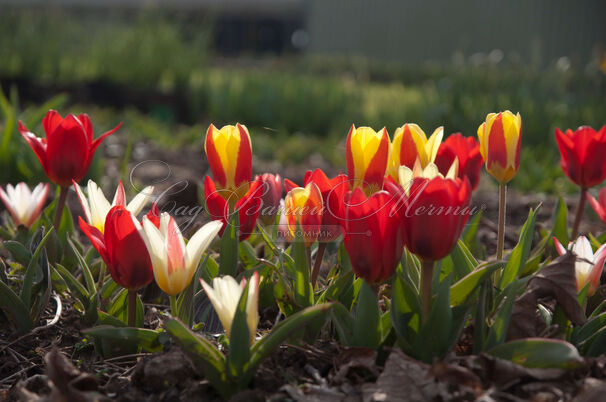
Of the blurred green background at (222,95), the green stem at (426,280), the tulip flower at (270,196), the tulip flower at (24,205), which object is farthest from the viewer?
the blurred green background at (222,95)

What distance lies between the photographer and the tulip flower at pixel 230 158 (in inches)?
57.3

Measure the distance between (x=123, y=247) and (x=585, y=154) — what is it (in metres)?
1.18

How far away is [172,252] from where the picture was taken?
4.01ft

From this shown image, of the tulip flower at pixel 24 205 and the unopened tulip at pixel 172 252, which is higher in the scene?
the unopened tulip at pixel 172 252

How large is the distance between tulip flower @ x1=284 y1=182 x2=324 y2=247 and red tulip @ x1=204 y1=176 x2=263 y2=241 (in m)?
0.10

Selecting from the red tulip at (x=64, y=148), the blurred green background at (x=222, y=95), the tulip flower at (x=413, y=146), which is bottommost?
the blurred green background at (x=222, y=95)

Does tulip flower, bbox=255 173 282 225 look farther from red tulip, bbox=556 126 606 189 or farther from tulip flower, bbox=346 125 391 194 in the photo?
red tulip, bbox=556 126 606 189

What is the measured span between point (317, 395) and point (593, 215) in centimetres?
257

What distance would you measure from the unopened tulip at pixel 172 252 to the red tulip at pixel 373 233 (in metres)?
0.27

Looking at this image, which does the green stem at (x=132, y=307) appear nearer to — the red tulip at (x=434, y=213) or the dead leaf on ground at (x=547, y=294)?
the red tulip at (x=434, y=213)

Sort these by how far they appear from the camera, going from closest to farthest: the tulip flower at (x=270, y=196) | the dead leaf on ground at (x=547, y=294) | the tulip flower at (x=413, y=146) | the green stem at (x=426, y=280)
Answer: the green stem at (x=426, y=280) → the dead leaf on ground at (x=547, y=294) → the tulip flower at (x=413, y=146) → the tulip flower at (x=270, y=196)

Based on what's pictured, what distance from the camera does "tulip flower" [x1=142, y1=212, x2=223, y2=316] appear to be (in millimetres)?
1215

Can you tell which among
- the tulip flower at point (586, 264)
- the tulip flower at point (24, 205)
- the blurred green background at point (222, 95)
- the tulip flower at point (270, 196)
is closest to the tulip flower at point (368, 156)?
the tulip flower at point (270, 196)

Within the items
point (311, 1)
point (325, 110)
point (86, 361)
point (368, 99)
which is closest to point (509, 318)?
point (86, 361)
